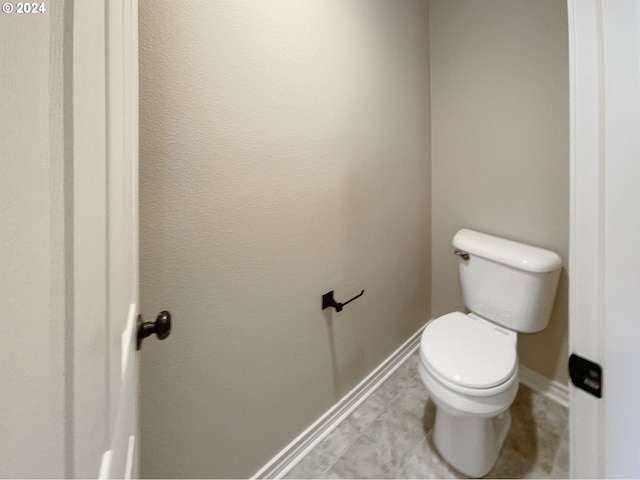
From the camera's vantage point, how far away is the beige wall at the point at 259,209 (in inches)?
31.9

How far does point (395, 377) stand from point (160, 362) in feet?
4.34

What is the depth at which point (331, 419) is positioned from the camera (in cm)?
141

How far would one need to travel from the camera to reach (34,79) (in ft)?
0.66

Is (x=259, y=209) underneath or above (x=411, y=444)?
above

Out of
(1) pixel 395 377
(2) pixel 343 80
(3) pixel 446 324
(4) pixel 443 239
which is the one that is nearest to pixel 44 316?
(2) pixel 343 80

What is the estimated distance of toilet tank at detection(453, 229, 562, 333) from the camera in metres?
1.37

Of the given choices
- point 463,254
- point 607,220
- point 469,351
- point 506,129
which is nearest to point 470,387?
point 469,351

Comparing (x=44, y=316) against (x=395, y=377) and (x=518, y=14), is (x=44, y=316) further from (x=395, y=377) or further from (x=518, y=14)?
(x=518, y=14)

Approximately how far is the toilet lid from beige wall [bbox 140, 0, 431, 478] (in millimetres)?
355

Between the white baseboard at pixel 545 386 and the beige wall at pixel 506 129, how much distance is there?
39 millimetres
